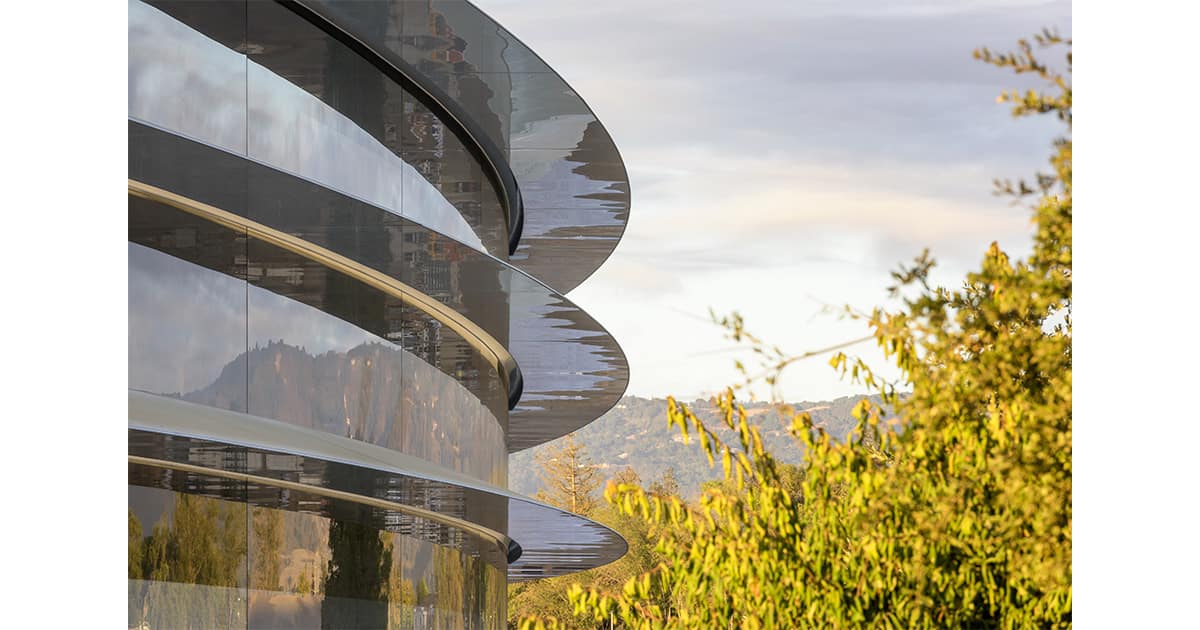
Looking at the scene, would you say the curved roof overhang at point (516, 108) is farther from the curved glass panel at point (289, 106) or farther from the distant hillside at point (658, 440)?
the distant hillside at point (658, 440)

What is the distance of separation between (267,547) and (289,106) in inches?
120

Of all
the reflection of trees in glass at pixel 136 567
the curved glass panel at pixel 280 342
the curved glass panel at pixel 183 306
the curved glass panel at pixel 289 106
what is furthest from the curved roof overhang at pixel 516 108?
the reflection of trees in glass at pixel 136 567

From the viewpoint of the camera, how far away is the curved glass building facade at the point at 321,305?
22.2 ft

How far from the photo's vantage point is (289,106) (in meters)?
8.05

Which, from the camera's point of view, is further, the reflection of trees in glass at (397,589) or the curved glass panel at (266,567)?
the reflection of trees in glass at (397,589)

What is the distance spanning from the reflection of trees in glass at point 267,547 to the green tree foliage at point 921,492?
2.13m

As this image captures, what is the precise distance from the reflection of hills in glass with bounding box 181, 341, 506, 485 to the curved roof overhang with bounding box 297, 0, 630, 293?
237cm

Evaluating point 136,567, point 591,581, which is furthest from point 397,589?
point 591,581

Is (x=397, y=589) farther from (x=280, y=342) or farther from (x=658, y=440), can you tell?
(x=658, y=440)

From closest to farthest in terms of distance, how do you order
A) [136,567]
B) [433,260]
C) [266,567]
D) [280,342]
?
[136,567] < [266,567] < [280,342] < [433,260]
